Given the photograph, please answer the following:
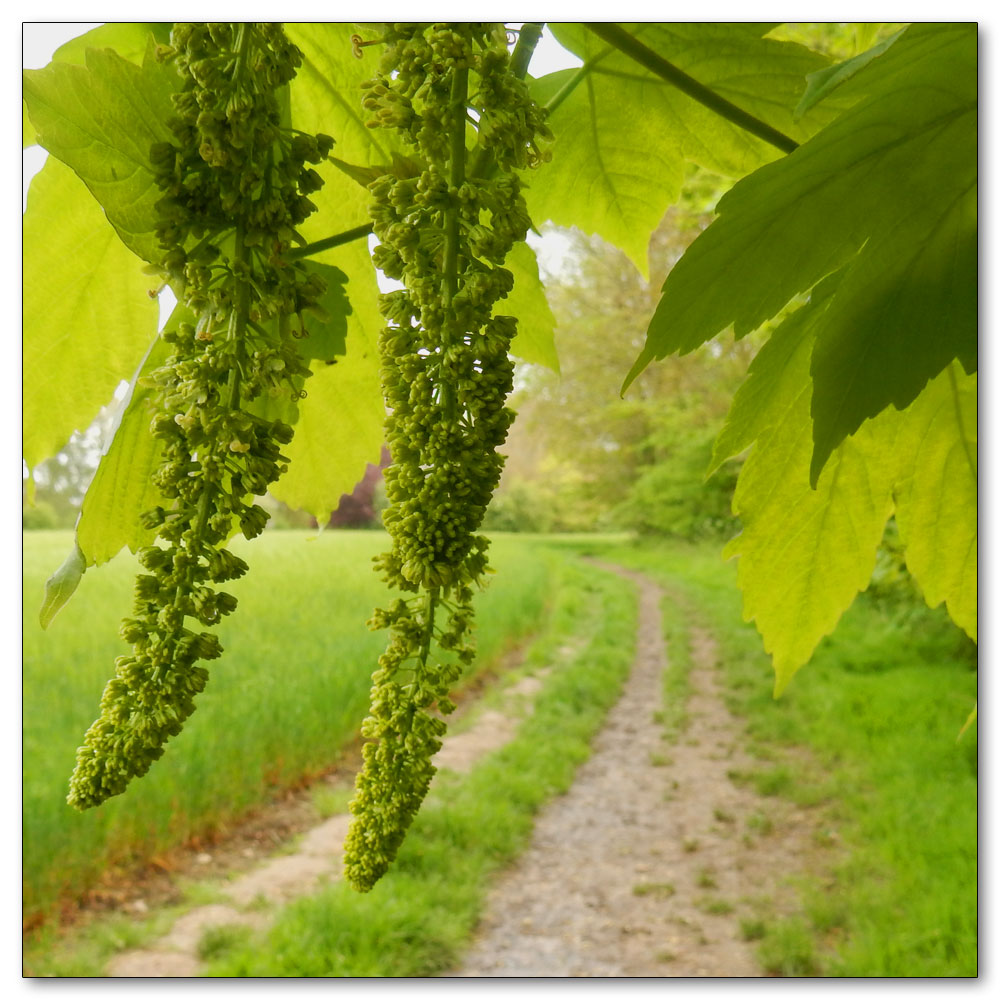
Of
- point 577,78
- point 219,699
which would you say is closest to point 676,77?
point 577,78

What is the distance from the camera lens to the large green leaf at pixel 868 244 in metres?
0.31

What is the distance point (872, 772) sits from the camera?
9.98ft

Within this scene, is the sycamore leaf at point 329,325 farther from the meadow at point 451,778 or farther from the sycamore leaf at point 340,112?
the meadow at point 451,778

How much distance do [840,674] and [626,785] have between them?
1.01 metres

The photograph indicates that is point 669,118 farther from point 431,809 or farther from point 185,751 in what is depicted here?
point 431,809

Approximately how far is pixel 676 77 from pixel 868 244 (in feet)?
0.31

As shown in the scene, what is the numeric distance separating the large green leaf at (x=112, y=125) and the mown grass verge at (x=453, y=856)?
6.66ft

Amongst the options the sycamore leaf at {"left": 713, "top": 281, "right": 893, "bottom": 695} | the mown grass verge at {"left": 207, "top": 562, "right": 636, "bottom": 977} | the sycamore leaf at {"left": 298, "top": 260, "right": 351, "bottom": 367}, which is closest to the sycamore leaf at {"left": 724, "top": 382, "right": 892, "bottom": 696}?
the sycamore leaf at {"left": 713, "top": 281, "right": 893, "bottom": 695}

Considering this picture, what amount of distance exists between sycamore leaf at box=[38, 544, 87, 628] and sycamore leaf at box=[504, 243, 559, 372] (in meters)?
0.23

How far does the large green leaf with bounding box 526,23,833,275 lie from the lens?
466mm

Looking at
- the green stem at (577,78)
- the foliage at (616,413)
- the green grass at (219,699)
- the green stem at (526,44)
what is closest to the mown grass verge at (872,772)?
the foliage at (616,413)

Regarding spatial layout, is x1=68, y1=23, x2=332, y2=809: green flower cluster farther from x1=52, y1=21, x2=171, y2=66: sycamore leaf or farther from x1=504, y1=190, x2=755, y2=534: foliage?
x1=504, y1=190, x2=755, y2=534: foliage

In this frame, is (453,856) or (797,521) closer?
(797,521)

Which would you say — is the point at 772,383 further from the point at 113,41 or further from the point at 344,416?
the point at 113,41
